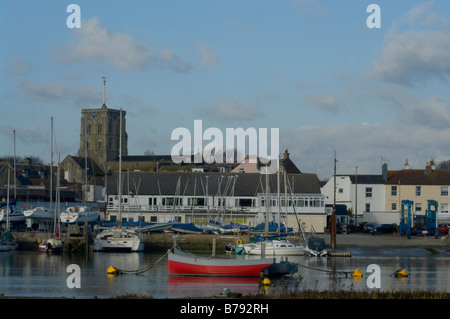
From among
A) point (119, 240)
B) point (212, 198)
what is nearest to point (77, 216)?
point (119, 240)

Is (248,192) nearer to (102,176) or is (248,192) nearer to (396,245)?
(396,245)

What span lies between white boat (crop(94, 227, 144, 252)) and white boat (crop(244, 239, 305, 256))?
39.4ft

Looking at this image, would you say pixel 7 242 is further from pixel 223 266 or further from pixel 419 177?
pixel 419 177

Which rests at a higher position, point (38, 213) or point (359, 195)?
point (359, 195)

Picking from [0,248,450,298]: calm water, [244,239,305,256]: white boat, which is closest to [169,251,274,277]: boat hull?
[0,248,450,298]: calm water

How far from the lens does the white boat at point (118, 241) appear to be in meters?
72.0

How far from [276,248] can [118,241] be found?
1654cm

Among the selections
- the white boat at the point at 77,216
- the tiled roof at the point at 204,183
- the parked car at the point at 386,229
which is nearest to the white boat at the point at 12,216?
the white boat at the point at 77,216

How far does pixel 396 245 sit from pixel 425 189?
87.6ft

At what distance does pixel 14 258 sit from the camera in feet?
216

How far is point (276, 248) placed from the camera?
6519 centimetres

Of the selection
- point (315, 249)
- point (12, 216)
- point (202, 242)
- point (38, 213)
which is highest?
point (38, 213)

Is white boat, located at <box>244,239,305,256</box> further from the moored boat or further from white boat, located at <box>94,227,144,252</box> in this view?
the moored boat
